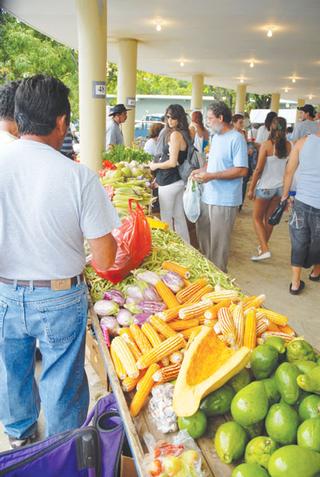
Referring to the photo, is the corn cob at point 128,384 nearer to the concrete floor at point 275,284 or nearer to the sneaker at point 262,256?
the concrete floor at point 275,284

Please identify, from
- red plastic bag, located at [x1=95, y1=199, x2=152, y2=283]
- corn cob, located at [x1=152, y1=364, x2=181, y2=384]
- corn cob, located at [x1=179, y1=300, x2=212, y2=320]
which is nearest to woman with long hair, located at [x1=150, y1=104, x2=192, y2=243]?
red plastic bag, located at [x1=95, y1=199, x2=152, y2=283]

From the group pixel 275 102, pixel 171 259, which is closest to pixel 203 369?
pixel 171 259

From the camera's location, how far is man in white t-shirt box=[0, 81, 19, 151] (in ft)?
9.00

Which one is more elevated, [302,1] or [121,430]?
[302,1]

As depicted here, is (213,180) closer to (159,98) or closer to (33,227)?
(33,227)

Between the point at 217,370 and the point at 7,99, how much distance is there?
2.18 meters

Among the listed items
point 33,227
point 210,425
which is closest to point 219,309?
point 210,425

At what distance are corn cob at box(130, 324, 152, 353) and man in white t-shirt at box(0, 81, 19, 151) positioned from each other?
4.79ft

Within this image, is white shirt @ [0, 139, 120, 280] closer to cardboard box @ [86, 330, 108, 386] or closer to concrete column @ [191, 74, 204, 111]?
cardboard box @ [86, 330, 108, 386]

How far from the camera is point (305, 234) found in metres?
4.65

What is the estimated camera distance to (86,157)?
737cm

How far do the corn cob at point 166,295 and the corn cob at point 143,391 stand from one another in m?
0.61

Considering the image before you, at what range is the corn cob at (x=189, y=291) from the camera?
257cm

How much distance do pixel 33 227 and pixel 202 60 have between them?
617 inches
